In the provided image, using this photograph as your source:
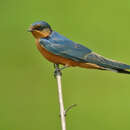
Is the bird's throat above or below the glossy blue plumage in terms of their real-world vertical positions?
above

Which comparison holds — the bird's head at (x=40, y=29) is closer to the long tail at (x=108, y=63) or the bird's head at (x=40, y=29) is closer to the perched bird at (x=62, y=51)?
the perched bird at (x=62, y=51)

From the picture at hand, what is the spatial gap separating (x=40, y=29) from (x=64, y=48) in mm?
108

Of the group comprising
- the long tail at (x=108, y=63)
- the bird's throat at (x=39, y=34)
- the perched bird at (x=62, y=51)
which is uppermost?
the bird's throat at (x=39, y=34)

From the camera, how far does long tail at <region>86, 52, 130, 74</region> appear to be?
62.6 inches

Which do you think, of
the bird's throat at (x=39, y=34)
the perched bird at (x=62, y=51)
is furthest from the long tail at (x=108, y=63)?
the bird's throat at (x=39, y=34)

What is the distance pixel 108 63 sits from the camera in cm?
164

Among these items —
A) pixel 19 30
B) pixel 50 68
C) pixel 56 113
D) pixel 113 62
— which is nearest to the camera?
pixel 113 62

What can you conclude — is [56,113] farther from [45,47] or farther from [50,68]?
[45,47]

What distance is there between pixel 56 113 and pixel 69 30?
21.1 inches

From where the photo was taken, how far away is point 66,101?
95.7 inches

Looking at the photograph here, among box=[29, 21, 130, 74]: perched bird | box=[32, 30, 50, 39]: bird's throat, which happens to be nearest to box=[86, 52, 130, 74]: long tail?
box=[29, 21, 130, 74]: perched bird

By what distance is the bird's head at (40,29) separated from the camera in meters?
1.64

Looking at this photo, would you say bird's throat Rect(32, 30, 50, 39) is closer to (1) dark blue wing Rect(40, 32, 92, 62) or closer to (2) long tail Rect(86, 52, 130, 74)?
(1) dark blue wing Rect(40, 32, 92, 62)

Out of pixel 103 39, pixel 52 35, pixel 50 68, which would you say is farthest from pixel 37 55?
pixel 52 35
